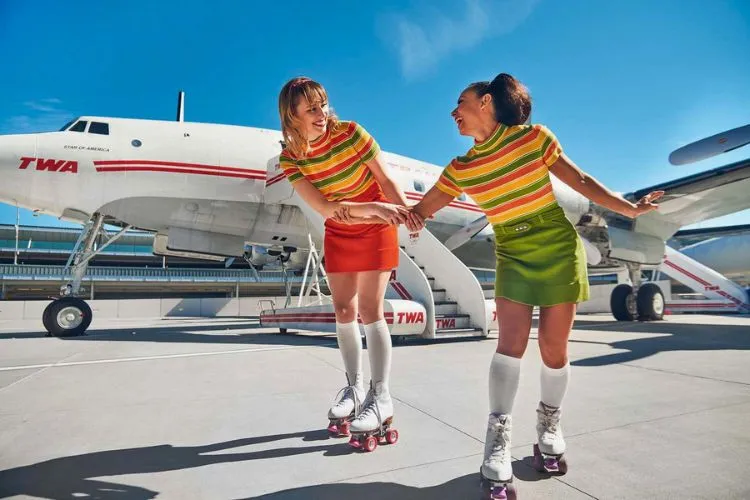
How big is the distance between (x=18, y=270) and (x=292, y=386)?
36339 mm

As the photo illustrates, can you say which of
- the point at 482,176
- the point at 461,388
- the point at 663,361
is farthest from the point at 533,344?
the point at 482,176

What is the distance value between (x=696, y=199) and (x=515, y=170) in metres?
9.71

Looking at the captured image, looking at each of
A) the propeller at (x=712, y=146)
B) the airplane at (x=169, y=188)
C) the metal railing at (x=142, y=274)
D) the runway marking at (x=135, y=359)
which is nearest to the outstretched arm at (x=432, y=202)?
the runway marking at (x=135, y=359)

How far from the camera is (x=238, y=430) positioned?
7.37ft

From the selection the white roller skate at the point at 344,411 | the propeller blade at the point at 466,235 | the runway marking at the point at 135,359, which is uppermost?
the propeller blade at the point at 466,235

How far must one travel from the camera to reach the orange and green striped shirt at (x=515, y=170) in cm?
179

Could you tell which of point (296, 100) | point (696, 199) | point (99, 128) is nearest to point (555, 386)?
point (296, 100)

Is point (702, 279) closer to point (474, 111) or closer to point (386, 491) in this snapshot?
point (474, 111)

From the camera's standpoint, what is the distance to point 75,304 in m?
7.14

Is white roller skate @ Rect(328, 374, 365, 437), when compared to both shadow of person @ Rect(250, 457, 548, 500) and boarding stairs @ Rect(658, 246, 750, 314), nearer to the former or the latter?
shadow of person @ Rect(250, 457, 548, 500)

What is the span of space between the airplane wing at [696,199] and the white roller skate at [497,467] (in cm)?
906

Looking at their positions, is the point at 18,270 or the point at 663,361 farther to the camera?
the point at 18,270

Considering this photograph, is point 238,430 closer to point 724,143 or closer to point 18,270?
point 724,143

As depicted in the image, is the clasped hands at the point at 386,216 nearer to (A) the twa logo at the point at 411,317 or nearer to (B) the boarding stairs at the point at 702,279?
(A) the twa logo at the point at 411,317
